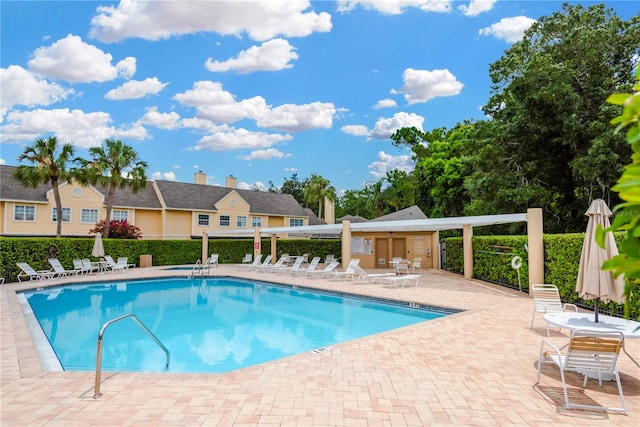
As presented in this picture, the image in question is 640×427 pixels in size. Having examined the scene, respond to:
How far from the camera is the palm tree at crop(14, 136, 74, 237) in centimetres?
2253

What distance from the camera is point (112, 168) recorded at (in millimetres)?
27312

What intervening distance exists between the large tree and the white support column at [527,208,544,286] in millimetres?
Result: 6147

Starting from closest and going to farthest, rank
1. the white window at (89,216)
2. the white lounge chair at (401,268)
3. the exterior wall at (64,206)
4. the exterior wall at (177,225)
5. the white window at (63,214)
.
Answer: the white lounge chair at (401,268), the exterior wall at (64,206), the white window at (63,214), the white window at (89,216), the exterior wall at (177,225)

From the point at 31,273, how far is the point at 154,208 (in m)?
15.4

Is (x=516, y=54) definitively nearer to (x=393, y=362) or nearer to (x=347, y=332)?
(x=347, y=332)

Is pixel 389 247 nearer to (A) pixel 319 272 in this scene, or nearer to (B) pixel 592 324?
(A) pixel 319 272

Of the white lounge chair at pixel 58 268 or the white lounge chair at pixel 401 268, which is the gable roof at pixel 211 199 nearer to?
the white lounge chair at pixel 58 268

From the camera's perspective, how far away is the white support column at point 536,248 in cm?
1330

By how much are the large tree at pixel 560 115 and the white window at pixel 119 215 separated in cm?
2669

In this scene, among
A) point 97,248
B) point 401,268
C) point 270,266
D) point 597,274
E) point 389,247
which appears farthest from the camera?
point 389,247

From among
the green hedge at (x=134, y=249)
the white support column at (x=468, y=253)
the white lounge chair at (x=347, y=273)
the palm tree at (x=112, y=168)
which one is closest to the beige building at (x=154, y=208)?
the green hedge at (x=134, y=249)

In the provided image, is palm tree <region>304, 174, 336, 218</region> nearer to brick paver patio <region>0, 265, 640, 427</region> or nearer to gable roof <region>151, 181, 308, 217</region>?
gable roof <region>151, 181, 308, 217</region>

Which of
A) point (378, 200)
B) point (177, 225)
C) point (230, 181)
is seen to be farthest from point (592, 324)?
point (378, 200)

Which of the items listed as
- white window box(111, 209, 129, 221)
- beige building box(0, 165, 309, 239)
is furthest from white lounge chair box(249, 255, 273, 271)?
white window box(111, 209, 129, 221)
